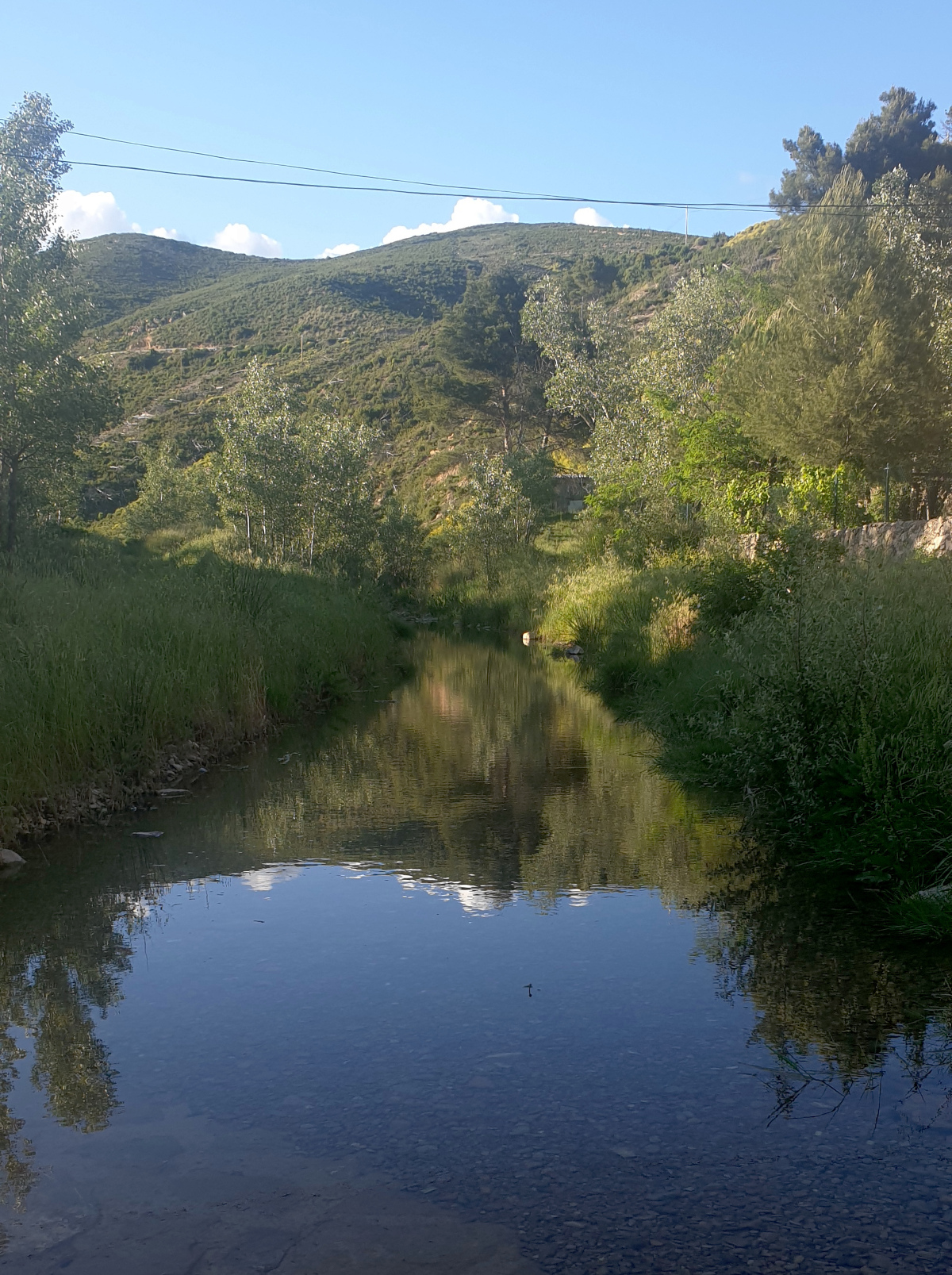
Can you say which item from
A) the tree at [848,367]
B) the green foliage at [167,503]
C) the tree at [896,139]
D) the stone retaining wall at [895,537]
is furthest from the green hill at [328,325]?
the stone retaining wall at [895,537]

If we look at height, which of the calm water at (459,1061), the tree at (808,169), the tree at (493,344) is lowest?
the calm water at (459,1061)

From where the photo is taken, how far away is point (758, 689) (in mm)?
9312

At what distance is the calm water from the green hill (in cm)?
5547

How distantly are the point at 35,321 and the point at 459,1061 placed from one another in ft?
95.2

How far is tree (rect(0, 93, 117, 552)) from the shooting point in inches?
1131

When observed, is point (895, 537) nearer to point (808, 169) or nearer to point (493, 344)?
point (493, 344)

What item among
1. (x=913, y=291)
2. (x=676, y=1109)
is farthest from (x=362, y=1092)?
(x=913, y=291)

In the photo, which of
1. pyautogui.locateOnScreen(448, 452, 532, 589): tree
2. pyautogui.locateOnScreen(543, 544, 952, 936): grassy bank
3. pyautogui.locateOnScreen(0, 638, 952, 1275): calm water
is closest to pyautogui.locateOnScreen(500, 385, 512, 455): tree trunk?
pyautogui.locateOnScreen(448, 452, 532, 589): tree

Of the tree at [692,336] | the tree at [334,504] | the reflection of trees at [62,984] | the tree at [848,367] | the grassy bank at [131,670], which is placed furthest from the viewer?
the tree at [692,336]

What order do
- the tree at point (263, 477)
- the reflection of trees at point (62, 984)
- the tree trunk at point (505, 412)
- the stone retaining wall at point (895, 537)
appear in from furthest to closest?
the tree trunk at point (505, 412)
the tree at point (263, 477)
the stone retaining wall at point (895, 537)
the reflection of trees at point (62, 984)

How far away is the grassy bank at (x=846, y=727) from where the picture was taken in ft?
23.3

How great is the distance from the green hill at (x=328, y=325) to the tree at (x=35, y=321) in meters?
27.1

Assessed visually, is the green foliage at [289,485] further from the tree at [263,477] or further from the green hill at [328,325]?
the green hill at [328,325]

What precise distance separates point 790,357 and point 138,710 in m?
27.7
